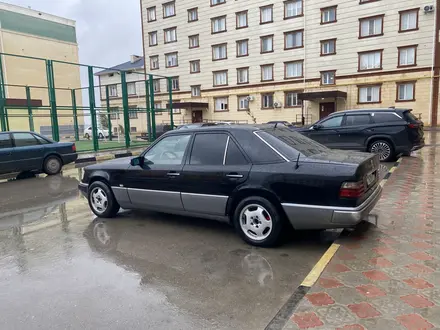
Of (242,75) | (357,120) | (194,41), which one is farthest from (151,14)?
(357,120)

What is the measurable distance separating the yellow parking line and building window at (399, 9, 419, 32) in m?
30.3

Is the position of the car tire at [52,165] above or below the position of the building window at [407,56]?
below

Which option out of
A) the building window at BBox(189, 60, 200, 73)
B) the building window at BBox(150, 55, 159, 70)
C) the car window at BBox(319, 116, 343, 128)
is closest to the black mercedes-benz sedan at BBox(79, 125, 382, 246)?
the car window at BBox(319, 116, 343, 128)

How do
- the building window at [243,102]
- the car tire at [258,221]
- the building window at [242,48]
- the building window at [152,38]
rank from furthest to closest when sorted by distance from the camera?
the building window at [152,38] < the building window at [243,102] < the building window at [242,48] < the car tire at [258,221]

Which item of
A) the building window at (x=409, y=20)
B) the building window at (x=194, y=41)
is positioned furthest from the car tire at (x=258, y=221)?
the building window at (x=194, y=41)

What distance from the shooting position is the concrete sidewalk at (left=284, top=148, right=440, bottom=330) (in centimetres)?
279

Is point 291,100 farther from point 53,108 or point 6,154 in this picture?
point 6,154

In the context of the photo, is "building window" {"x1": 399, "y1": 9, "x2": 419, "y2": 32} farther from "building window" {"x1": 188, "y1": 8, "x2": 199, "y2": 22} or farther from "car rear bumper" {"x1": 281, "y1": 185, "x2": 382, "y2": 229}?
"car rear bumper" {"x1": 281, "y1": 185, "x2": 382, "y2": 229}

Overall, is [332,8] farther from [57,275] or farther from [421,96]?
[57,275]

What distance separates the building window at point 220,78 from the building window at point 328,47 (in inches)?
415

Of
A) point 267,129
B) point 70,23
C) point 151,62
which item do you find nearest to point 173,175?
point 267,129

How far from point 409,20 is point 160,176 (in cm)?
3080

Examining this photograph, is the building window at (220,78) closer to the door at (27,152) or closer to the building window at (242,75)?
the building window at (242,75)

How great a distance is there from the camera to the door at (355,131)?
1081cm
